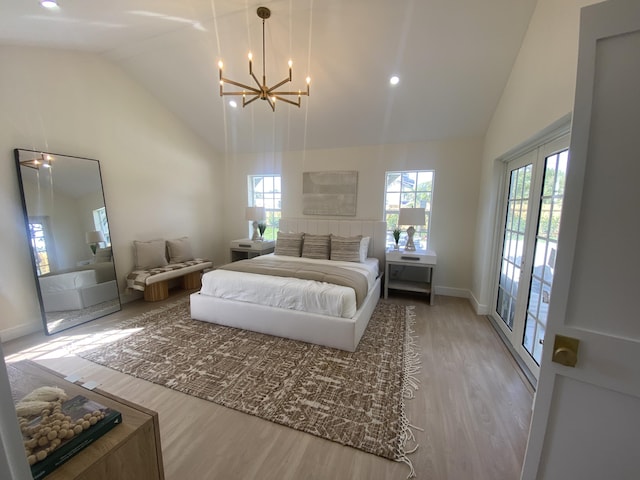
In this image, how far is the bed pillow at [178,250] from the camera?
4270mm

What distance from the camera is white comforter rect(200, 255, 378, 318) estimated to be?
A: 8.36 feet

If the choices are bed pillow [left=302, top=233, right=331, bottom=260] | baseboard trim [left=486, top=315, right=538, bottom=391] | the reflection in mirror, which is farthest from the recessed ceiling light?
baseboard trim [left=486, top=315, right=538, bottom=391]

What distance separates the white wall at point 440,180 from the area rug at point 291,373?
1.62 m

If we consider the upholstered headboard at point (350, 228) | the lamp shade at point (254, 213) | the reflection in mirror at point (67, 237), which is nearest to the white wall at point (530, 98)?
the upholstered headboard at point (350, 228)

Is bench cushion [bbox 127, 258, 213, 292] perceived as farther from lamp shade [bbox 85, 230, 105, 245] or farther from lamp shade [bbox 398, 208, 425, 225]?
lamp shade [bbox 398, 208, 425, 225]

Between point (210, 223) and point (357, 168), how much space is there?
10.3 feet

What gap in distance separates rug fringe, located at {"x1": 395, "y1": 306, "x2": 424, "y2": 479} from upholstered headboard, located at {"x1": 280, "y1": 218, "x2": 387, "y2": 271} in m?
1.28

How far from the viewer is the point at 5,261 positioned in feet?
8.57

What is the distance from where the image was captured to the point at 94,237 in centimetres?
332

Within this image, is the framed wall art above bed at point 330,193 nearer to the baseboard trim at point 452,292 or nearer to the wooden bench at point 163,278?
the baseboard trim at point 452,292

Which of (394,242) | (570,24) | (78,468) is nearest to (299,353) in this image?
(78,468)

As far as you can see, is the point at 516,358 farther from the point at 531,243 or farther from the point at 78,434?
the point at 78,434

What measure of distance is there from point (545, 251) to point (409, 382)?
5.15 feet

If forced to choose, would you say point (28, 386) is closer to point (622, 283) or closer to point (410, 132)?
point (622, 283)
